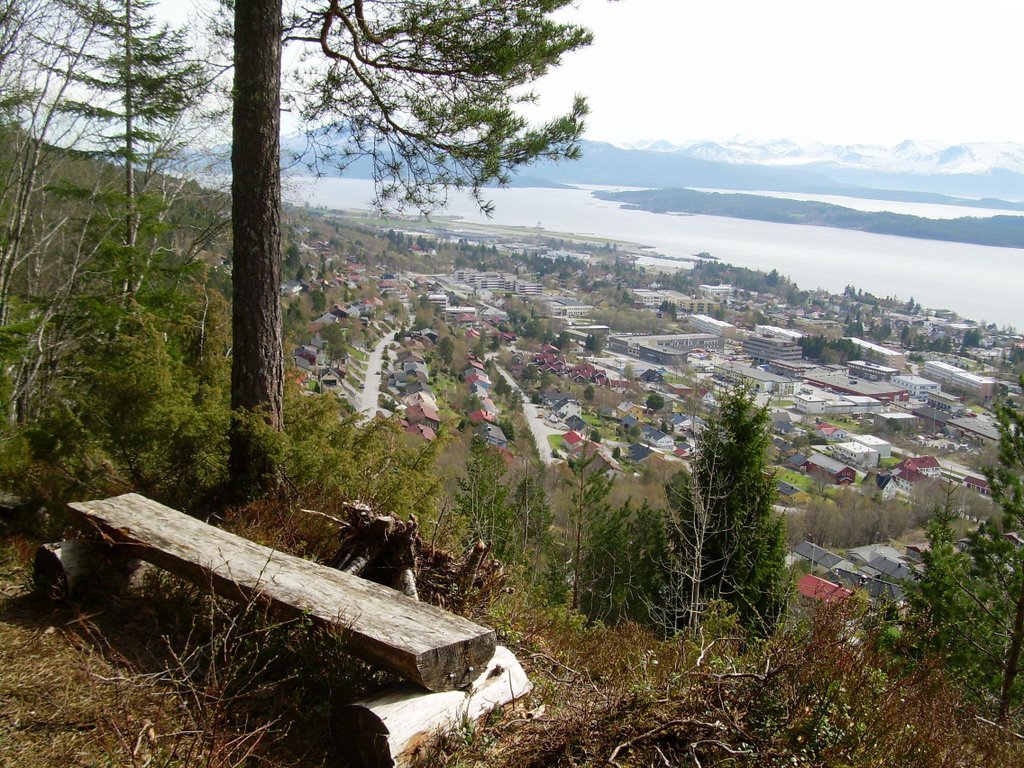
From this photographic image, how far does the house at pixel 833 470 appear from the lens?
82.9 feet

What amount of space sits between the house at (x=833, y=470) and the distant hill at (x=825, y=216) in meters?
67.8

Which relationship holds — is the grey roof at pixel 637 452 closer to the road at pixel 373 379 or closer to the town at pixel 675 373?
the town at pixel 675 373

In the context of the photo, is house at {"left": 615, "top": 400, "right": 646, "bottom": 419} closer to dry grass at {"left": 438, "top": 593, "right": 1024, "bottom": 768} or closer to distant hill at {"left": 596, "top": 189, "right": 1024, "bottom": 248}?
dry grass at {"left": 438, "top": 593, "right": 1024, "bottom": 768}

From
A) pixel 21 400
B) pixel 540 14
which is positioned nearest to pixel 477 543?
pixel 540 14

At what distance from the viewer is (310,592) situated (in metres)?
2.77

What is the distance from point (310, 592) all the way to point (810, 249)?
9906cm

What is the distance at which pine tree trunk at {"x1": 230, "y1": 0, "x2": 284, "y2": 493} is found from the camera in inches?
164

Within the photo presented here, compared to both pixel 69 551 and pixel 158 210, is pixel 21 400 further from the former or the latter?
pixel 69 551

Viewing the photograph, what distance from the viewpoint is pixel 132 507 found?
3.39 m

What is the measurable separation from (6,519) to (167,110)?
371cm

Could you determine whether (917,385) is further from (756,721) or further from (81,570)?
(81,570)

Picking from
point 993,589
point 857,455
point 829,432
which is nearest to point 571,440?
point 857,455

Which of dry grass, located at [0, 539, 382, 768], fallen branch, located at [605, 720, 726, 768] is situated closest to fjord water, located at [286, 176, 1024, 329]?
dry grass, located at [0, 539, 382, 768]

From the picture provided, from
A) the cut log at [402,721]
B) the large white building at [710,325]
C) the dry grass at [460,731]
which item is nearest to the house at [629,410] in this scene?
the large white building at [710,325]
